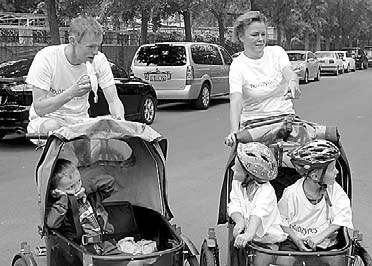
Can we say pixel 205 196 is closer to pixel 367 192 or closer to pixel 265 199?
pixel 367 192

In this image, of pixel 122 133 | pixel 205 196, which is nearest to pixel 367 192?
pixel 205 196

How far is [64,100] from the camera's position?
421 centimetres

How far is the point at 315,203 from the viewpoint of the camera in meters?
4.32

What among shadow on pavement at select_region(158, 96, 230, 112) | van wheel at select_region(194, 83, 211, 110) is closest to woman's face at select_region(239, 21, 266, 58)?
shadow on pavement at select_region(158, 96, 230, 112)

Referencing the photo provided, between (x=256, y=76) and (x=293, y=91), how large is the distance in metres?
0.46

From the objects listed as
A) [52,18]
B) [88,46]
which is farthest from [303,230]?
[52,18]

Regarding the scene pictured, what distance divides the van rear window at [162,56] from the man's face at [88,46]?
38.8 ft

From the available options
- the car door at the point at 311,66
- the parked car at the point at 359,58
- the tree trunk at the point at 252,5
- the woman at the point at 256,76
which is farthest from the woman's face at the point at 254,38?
the parked car at the point at 359,58

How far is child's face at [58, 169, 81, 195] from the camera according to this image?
13.6 ft

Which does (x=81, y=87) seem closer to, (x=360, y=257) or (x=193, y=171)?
(x=360, y=257)

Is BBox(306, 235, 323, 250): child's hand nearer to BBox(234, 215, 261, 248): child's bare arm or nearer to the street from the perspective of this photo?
BBox(234, 215, 261, 248): child's bare arm

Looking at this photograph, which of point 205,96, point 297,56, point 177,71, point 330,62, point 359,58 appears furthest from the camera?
point 359,58

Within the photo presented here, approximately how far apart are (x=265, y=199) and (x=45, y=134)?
157 cm

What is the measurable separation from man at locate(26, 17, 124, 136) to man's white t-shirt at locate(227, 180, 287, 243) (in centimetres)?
110
